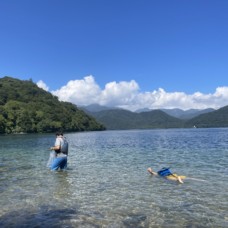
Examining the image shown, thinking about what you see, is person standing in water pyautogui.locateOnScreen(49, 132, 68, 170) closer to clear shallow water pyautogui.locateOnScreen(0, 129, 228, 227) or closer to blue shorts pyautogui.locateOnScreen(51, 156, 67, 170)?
blue shorts pyautogui.locateOnScreen(51, 156, 67, 170)

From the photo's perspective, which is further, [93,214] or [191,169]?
[191,169]

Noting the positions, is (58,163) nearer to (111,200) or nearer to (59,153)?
(59,153)

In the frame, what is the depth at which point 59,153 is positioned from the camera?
82.7 feet

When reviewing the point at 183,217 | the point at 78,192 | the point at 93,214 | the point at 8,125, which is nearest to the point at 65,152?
the point at 78,192

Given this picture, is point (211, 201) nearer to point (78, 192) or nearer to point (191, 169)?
point (78, 192)

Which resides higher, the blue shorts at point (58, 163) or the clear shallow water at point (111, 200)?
the blue shorts at point (58, 163)

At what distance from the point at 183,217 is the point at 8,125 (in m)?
157

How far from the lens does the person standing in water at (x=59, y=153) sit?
81.5 feet

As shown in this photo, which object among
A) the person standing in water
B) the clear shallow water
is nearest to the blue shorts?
the person standing in water

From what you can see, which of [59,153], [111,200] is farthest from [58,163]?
[111,200]

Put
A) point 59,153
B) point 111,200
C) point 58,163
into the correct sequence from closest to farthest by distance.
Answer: point 111,200 → point 59,153 → point 58,163

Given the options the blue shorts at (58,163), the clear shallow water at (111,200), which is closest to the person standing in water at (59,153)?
the blue shorts at (58,163)

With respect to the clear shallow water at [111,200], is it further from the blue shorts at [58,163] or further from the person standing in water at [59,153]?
the person standing in water at [59,153]

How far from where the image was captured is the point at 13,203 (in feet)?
50.2
